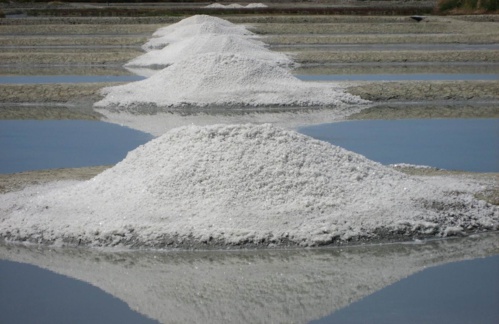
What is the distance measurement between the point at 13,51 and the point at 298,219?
1355 centimetres

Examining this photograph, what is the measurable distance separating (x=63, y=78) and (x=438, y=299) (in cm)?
1011

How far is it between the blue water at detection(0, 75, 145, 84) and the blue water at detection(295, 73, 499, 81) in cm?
261

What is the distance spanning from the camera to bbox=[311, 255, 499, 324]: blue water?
3930 millimetres

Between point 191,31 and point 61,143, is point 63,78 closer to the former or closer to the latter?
point 61,143

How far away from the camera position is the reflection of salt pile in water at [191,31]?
18.4 m

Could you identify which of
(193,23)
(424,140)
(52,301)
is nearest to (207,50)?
(193,23)

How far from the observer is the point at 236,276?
182 inches

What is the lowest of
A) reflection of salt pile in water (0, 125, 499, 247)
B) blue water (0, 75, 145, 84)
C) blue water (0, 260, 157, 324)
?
blue water (0, 75, 145, 84)

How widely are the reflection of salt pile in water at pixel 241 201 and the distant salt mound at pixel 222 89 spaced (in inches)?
190

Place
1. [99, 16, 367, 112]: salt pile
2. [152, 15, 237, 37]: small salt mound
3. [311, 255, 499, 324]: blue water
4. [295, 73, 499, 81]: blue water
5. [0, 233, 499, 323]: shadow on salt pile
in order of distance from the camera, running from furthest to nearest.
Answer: [152, 15, 237, 37]: small salt mound < [295, 73, 499, 81]: blue water < [99, 16, 367, 112]: salt pile < [0, 233, 499, 323]: shadow on salt pile < [311, 255, 499, 324]: blue water

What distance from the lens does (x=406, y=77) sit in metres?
13.0

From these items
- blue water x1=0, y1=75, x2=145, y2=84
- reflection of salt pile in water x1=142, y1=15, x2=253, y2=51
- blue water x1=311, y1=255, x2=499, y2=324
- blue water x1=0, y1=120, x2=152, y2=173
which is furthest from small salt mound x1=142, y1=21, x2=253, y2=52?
blue water x1=311, y1=255, x2=499, y2=324

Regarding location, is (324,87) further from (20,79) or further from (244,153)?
(244,153)

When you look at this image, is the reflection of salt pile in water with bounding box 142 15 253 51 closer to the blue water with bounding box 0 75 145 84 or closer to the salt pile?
the blue water with bounding box 0 75 145 84
